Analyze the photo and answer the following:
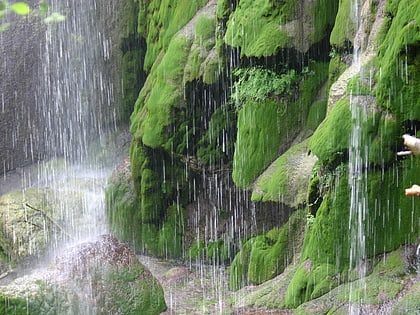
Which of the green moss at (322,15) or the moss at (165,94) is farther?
the moss at (165,94)

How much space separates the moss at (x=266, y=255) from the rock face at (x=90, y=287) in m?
1.86

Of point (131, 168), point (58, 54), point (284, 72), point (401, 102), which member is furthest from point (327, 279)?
point (58, 54)

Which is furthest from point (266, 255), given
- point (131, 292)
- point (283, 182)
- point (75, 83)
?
point (75, 83)

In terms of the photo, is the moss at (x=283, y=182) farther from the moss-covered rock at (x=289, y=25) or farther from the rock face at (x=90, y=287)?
the rock face at (x=90, y=287)

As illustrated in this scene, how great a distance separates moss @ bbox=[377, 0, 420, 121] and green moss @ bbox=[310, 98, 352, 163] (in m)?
0.47

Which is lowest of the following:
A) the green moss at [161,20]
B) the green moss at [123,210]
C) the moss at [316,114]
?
the green moss at [123,210]

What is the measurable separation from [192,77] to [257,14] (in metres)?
2.18

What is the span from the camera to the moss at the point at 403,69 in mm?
6961

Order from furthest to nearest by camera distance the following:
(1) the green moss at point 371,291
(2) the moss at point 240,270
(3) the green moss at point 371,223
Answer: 1. (2) the moss at point 240,270
2. (3) the green moss at point 371,223
3. (1) the green moss at point 371,291

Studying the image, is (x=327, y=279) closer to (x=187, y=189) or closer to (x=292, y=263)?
(x=292, y=263)

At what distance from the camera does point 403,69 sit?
7.07 meters

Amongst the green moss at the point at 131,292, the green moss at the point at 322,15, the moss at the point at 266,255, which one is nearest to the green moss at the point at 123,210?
the moss at the point at 266,255

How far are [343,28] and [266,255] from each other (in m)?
3.67

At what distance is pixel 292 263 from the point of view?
9.12 meters
